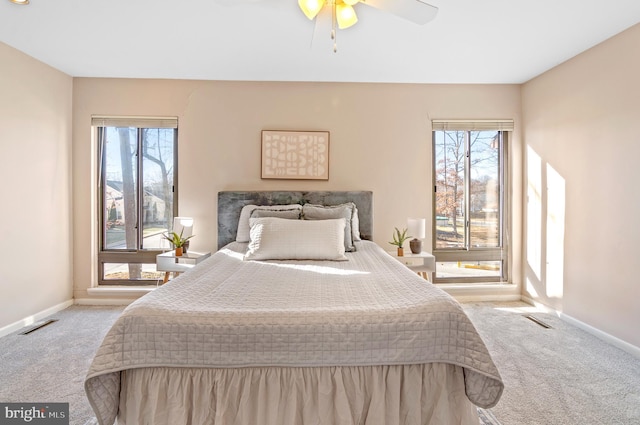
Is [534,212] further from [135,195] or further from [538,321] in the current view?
[135,195]

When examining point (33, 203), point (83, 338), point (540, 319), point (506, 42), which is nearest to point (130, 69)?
point (33, 203)

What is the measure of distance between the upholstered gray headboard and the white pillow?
82cm

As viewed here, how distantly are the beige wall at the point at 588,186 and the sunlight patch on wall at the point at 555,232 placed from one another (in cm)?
1

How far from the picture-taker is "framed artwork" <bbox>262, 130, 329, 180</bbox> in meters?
3.73

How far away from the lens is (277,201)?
11.9ft

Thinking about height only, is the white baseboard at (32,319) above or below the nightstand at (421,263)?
below

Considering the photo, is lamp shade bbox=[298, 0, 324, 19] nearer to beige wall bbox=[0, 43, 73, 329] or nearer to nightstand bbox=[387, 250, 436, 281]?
nightstand bbox=[387, 250, 436, 281]

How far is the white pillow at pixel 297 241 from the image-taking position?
262 cm

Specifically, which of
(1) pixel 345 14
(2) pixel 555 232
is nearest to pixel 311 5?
(1) pixel 345 14

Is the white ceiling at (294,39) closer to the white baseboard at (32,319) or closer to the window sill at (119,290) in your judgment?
the window sill at (119,290)

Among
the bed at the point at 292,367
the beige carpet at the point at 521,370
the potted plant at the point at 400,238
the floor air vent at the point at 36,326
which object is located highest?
the potted plant at the point at 400,238

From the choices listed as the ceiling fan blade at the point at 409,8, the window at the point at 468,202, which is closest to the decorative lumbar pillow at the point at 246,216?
Result: the window at the point at 468,202

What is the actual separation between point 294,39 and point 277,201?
159 centimetres

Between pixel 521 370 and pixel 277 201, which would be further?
pixel 277 201
